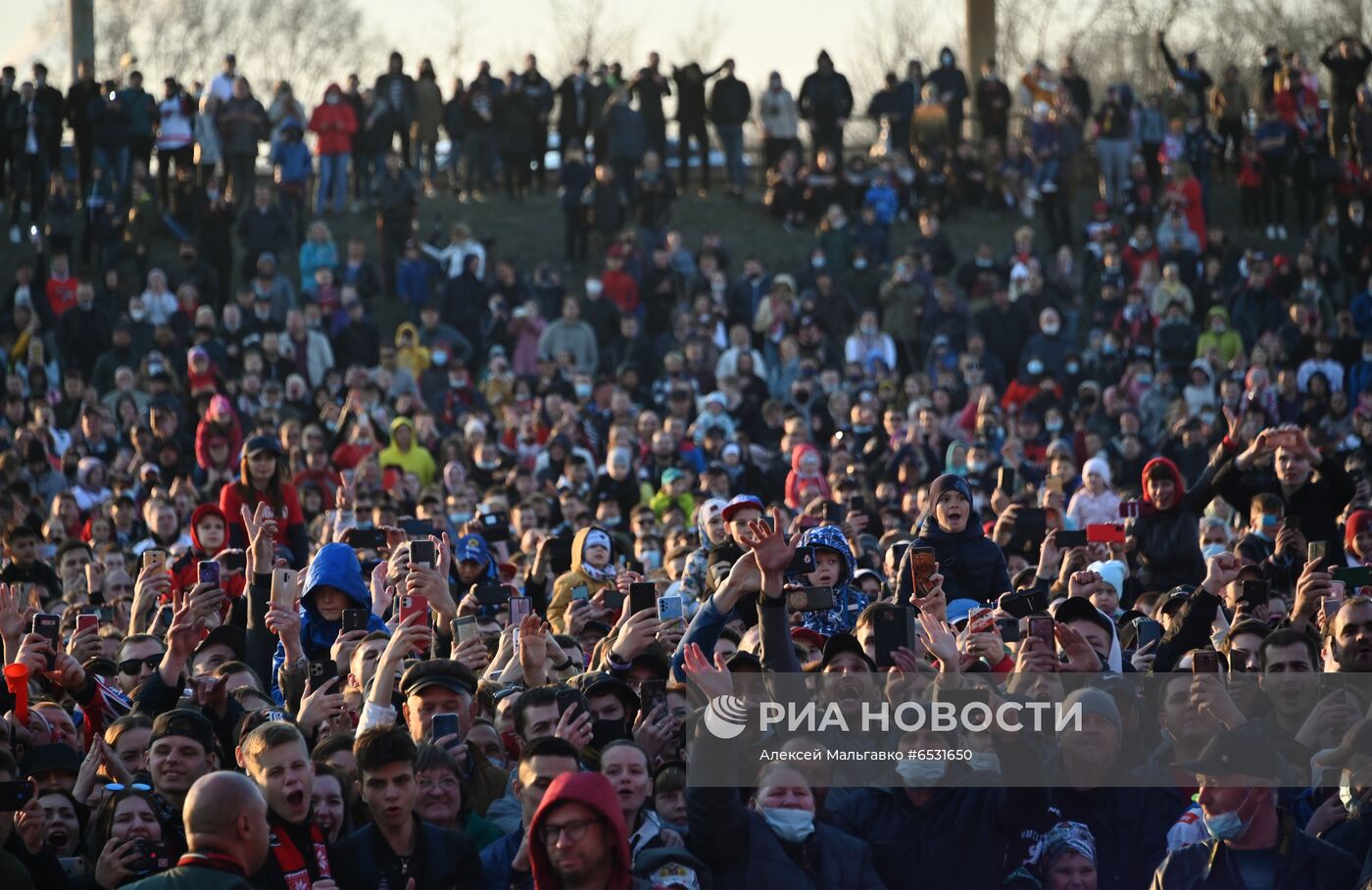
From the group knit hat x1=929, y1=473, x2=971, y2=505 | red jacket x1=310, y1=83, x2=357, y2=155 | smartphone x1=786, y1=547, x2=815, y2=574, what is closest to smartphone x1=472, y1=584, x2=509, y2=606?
smartphone x1=786, y1=547, x2=815, y2=574

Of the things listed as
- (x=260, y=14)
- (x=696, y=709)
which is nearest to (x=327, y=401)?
(x=696, y=709)

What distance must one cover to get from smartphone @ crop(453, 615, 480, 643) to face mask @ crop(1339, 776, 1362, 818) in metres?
3.44

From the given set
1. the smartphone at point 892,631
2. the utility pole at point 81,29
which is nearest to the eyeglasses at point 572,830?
the smartphone at point 892,631

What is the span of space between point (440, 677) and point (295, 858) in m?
1.24

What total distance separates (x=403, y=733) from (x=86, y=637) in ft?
9.69

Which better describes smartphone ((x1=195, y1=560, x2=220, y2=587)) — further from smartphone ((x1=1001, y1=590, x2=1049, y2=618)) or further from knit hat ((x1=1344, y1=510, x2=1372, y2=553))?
knit hat ((x1=1344, y1=510, x2=1372, y2=553))

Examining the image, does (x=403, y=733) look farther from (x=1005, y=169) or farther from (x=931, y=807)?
(x=1005, y=169)

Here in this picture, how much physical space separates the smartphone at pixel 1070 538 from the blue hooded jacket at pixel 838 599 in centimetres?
153

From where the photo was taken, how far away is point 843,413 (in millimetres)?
19000

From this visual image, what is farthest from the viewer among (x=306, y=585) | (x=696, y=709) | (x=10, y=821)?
(x=306, y=585)

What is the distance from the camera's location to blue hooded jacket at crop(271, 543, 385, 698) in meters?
8.90

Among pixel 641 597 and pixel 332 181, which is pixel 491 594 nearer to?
pixel 641 597

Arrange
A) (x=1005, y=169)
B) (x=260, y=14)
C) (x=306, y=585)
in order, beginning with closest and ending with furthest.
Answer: (x=306, y=585) → (x=1005, y=169) → (x=260, y=14)

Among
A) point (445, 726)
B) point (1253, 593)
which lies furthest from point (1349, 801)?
point (445, 726)
